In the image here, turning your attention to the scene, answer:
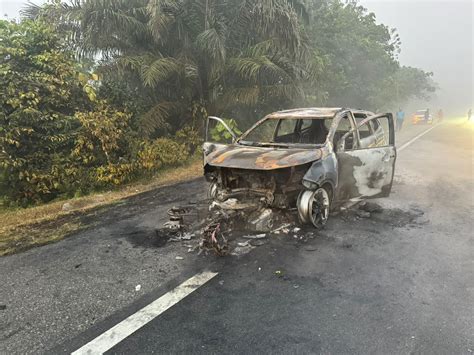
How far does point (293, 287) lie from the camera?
11.9ft

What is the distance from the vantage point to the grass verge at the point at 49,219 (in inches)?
202

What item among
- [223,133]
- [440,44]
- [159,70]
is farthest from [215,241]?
[440,44]

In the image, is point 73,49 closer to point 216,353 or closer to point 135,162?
point 135,162

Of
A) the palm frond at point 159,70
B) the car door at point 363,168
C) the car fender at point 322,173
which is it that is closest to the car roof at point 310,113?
the car door at point 363,168

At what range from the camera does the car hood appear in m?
4.77

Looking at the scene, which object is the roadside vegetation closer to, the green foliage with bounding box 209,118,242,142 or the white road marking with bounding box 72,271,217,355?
the green foliage with bounding box 209,118,242,142

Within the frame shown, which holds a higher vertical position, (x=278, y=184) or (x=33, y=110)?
(x=33, y=110)

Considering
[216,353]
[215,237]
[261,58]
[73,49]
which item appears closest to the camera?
[216,353]

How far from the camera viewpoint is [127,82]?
10344 millimetres

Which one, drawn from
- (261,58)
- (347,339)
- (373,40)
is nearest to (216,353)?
(347,339)

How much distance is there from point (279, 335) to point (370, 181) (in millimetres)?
4025

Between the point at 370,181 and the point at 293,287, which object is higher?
the point at 370,181

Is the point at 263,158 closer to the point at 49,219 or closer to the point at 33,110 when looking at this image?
the point at 49,219

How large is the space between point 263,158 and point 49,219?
153 inches
